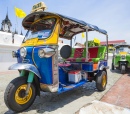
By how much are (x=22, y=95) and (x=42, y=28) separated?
5.67ft

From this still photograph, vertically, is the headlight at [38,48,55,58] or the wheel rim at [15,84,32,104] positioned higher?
the headlight at [38,48,55,58]

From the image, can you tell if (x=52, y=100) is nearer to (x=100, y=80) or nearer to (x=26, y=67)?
(x=26, y=67)

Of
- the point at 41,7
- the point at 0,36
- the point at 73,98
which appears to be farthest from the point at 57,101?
the point at 0,36

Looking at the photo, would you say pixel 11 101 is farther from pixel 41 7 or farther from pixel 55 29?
pixel 41 7

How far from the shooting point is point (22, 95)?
3129 mm

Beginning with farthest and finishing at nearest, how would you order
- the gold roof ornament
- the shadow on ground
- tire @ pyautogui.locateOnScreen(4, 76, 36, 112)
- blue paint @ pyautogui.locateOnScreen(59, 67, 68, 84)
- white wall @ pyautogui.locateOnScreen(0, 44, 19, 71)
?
white wall @ pyautogui.locateOnScreen(0, 44, 19, 71), blue paint @ pyautogui.locateOnScreen(59, 67, 68, 84), the gold roof ornament, the shadow on ground, tire @ pyautogui.locateOnScreen(4, 76, 36, 112)

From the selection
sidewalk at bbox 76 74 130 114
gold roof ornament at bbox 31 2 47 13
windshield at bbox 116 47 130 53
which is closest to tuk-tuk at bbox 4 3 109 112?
gold roof ornament at bbox 31 2 47 13

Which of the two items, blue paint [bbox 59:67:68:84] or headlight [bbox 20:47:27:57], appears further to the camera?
blue paint [bbox 59:67:68:84]

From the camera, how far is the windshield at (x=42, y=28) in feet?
11.6

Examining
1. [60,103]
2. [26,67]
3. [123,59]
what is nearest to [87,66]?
[60,103]

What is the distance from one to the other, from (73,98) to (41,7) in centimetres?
261

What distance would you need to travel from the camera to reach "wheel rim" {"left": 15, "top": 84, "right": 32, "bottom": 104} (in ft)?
9.95

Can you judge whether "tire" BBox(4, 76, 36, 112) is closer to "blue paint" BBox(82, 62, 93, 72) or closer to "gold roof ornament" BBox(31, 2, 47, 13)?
"gold roof ornament" BBox(31, 2, 47, 13)

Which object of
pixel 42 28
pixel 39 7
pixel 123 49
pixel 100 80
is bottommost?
pixel 100 80
